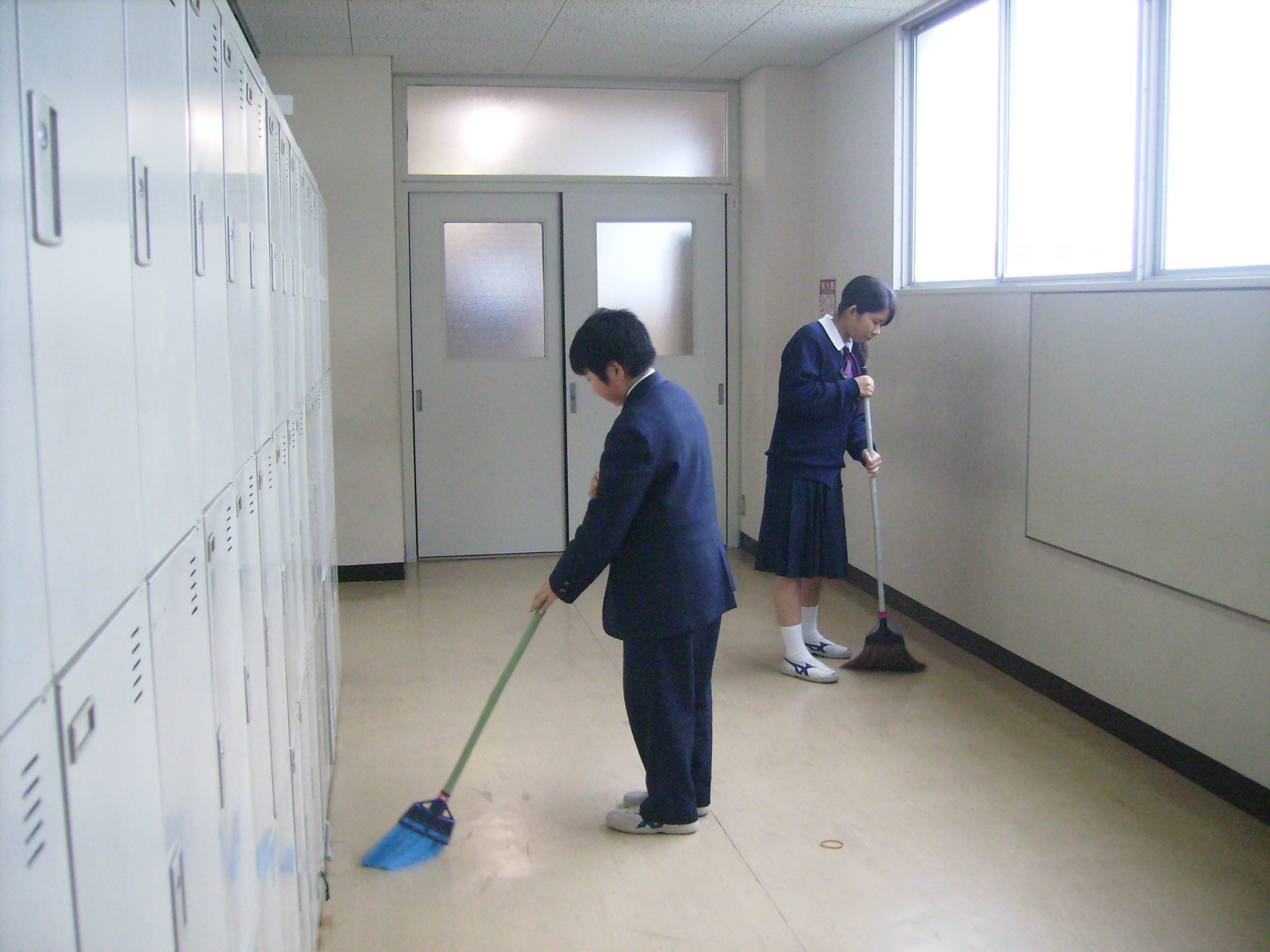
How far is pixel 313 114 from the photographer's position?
5.55 meters

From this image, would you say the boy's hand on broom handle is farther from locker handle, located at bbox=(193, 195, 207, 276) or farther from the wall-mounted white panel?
the wall-mounted white panel

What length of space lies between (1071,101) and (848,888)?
2.69 metres

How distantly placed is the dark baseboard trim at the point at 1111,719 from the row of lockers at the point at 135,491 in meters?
2.45

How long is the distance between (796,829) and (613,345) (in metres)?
1.33

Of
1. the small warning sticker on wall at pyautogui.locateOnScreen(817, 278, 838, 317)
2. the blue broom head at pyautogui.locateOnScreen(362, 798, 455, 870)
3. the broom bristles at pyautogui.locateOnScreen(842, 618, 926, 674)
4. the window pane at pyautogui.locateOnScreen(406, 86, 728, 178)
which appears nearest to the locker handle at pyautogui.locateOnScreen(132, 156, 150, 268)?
the blue broom head at pyautogui.locateOnScreen(362, 798, 455, 870)

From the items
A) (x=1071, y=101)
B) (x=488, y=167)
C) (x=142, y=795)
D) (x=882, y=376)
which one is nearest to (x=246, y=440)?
(x=142, y=795)

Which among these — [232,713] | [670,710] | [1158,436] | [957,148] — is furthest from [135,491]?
[957,148]

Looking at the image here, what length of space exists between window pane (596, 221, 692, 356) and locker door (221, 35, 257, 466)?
4.61 metres

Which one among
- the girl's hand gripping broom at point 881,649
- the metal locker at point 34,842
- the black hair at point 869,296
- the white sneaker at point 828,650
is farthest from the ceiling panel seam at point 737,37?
the metal locker at point 34,842

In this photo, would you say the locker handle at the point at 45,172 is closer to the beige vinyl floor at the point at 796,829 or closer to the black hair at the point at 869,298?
the beige vinyl floor at the point at 796,829

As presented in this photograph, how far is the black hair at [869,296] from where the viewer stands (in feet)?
12.6

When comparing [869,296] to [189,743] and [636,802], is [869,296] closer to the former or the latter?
[636,802]

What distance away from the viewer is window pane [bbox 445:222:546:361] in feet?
19.9

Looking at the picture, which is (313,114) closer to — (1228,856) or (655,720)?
(655,720)
